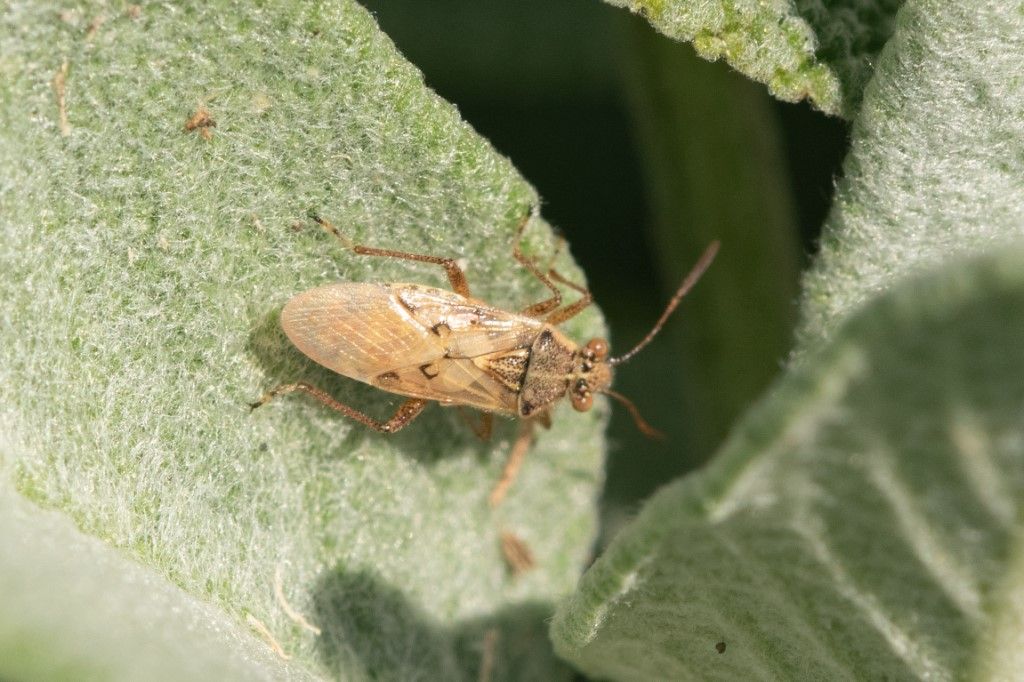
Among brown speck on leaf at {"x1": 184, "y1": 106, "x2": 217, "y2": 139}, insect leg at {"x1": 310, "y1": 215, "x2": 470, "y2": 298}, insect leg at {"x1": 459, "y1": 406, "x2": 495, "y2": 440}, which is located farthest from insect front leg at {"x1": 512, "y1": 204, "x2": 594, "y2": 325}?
brown speck on leaf at {"x1": 184, "y1": 106, "x2": 217, "y2": 139}

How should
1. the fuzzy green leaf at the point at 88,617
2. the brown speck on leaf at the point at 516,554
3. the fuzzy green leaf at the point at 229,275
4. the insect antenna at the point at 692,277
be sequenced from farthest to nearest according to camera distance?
the insect antenna at the point at 692,277, the brown speck on leaf at the point at 516,554, the fuzzy green leaf at the point at 229,275, the fuzzy green leaf at the point at 88,617

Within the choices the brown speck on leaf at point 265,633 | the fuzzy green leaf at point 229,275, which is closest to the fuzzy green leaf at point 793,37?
the fuzzy green leaf at point 229,275

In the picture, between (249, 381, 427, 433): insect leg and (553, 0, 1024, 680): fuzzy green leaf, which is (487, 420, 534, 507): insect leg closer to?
(249, 381, 427, 433): insect leg

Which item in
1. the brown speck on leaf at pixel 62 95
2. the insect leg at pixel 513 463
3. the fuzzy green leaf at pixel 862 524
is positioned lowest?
the insect leg at pixel 513 463

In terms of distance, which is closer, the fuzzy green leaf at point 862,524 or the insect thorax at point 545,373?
the fuzzy green leaf at point 862,524

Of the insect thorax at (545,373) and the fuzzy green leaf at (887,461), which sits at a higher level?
the fuzzy green leaf at (887,461)

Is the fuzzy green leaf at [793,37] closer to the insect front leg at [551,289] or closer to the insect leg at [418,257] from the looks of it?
the insect front leg at [551,289]

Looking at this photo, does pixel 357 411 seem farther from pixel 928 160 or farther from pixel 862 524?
pixel 862 524
